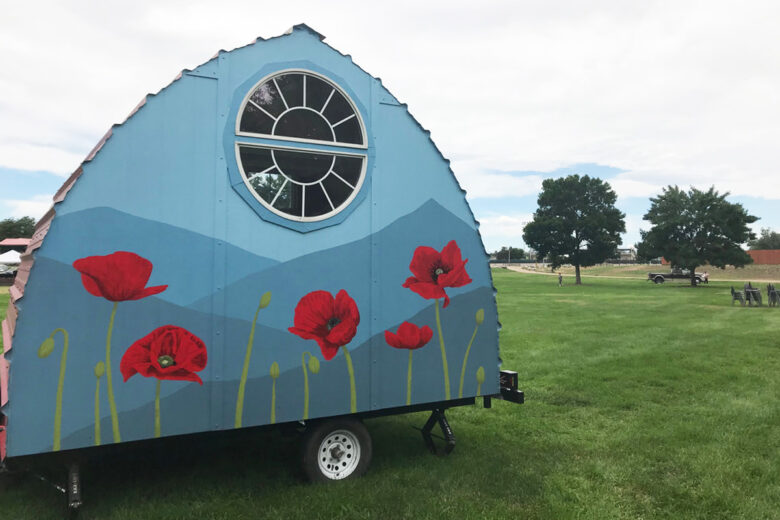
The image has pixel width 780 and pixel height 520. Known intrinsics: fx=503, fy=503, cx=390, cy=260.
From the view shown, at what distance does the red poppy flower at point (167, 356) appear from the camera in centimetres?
394

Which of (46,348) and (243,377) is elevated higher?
(46,348)

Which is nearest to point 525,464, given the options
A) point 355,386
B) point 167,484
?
point 355,386

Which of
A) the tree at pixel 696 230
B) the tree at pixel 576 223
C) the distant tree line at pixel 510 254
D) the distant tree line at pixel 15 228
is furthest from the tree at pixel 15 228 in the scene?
the distant tree line at pixel 510 254

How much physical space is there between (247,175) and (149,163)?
0.78 m

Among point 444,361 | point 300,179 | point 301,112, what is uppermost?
point 301,112

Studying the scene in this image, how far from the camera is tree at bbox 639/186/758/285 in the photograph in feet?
143

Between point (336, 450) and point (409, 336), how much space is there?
1.33 m

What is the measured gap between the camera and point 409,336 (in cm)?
504

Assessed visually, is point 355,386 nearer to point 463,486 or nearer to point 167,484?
point 463,486

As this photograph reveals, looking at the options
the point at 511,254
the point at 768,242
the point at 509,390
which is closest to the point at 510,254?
the point at 511,254

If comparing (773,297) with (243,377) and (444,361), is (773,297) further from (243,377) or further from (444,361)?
(243,377)

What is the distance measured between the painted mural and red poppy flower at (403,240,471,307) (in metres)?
0.02

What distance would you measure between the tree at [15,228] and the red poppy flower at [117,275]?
78184mm

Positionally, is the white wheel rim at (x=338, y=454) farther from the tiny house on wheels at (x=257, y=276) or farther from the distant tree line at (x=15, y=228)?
the distant tree line at (x=15, y=228)
